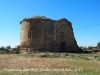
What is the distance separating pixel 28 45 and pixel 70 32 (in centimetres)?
776

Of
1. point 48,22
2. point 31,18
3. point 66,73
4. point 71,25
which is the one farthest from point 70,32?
point 66,73

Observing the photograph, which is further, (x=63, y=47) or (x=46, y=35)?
(x=63, y=47)

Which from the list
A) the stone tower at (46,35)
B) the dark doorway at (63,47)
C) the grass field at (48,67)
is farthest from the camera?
the dark doorway at (63,47)

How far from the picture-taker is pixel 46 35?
98.8 ft

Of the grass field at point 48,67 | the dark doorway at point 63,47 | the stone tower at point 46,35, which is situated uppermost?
the stone tower at point 46,35

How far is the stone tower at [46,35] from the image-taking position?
97.9 ft

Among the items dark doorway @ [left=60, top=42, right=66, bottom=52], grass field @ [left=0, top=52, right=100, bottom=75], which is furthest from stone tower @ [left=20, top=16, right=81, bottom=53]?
grass field @ [left=0, top=52, right=100, bottom=75]

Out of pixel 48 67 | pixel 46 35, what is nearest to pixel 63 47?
pixel 46 35

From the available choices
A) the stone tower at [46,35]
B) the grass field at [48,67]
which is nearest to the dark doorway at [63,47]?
the stone tower at [46,35]

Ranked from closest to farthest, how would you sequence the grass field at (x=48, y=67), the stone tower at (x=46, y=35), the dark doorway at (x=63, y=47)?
the grass field at (x=48, y=67) → the stone tower at (x=46, y=35) → the dark doorway at (x=63, y=47)

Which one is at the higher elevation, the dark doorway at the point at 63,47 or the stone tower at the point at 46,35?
the stone tower at the point at 46,35

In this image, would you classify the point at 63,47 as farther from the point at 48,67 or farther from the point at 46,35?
the point at 48,67

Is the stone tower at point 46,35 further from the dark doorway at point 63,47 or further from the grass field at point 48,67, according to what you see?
the grass field at point 48,67

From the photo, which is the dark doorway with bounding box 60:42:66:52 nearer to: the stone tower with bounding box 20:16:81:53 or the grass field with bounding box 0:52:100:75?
the stone tower with bounding box 20:16:81:53
